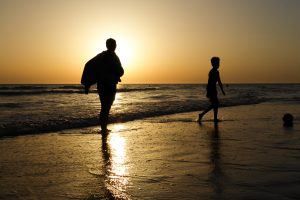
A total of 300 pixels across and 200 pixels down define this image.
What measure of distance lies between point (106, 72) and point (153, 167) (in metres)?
4.85

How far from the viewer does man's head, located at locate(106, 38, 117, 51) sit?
9.59 m

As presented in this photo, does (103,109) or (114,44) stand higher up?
A: (114,44)

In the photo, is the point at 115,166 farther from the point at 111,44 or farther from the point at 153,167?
the point at 111,44

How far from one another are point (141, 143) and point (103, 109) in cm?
247

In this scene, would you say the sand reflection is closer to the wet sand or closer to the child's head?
the wet sand

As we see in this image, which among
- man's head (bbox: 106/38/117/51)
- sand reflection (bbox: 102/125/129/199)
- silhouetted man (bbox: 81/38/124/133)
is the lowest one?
sand reflection (bbox: 102/125/129/199)

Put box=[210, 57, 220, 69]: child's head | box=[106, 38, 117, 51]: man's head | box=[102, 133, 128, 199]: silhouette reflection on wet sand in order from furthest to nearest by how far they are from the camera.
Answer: box=[210, 57, 220, 69]: child's head
box=[106, 38, 117, 51]: man's head
box=[102, 133, 128, 199]: silhouette reflection on wet sand

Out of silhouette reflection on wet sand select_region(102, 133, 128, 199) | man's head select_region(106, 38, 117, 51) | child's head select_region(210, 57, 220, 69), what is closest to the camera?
silhouette reflection on wet sand select_region(102, 133, 128, 199)

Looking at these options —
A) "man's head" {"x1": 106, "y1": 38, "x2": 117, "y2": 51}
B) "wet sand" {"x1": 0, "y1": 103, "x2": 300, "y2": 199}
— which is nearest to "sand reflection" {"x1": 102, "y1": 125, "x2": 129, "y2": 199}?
"wet sand" {"x1": 0, "y1": 103, "x2": 300, "y2": 199}

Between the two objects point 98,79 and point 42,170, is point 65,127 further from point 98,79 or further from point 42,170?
point 42,170

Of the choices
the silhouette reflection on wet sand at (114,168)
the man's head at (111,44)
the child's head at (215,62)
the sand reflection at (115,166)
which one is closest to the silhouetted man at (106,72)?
the man's head at (111,44)

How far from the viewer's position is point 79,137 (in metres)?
8.59

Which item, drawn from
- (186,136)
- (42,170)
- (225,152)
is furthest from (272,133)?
(42,170)

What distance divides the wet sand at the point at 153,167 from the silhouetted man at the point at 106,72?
4.72 ft
